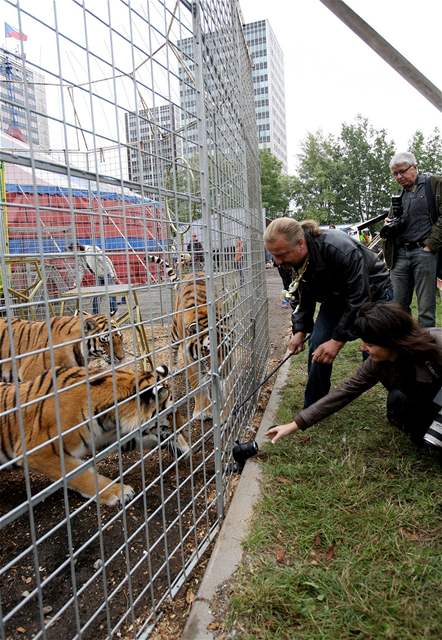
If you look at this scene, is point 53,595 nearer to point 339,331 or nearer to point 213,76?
point 339,331

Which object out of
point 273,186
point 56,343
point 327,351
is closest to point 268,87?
point 273,186

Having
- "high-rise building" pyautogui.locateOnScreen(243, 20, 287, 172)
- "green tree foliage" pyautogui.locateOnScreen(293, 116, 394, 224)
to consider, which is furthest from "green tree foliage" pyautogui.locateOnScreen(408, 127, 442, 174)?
"high-rise building" pyautogui.locateOnScreen(243, 20, 287, 172)

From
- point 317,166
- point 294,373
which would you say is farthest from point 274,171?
point 294,373

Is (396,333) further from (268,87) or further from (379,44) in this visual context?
(268,87)

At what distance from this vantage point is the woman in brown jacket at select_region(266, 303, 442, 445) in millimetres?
2576

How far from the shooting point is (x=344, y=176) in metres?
50.7

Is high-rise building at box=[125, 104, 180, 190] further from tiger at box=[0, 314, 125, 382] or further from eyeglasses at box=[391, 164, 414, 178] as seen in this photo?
eyeglasses at box=[391, 164, 414, 178]

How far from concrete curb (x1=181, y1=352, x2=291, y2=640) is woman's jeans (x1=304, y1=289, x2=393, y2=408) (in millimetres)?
934

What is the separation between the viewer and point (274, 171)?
145 feet

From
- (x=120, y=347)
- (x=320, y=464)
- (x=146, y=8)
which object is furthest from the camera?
(x=120, y=347)

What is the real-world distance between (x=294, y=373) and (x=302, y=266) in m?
2.06

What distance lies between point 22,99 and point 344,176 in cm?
5321

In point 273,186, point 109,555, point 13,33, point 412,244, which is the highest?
point 273,186

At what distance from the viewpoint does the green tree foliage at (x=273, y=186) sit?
42.8m
